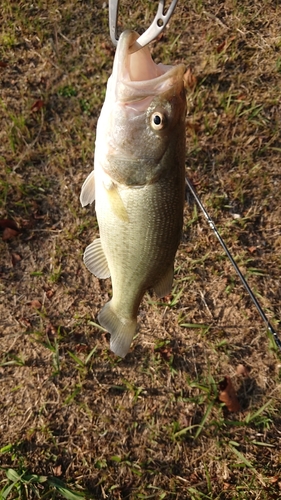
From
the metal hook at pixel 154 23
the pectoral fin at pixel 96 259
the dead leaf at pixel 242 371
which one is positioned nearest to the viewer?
the metal hook at pixel 154 23

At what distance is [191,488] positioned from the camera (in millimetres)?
2826

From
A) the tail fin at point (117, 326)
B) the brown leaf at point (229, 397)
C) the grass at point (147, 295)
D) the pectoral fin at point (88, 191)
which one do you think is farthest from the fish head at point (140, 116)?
the brown leaf at point (229, 397)

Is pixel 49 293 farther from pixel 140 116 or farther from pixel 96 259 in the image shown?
pixel 140 116

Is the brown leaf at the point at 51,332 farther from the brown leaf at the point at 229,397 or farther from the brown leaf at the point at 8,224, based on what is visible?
the brown leaf at the point at 229,397

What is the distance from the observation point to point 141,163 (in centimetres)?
173

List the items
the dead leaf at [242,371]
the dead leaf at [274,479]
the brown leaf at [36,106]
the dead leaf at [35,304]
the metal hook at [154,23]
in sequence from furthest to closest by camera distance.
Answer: the brown leaf at [36,106] → the dead leaf at [35,304] → the dead leaf at [242,371] → the dead leaf at [274,479] → the metal hook at [154,23]

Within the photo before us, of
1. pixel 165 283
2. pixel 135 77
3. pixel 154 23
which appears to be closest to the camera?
pixel 154 23

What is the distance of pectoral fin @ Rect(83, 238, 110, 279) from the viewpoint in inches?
86.0

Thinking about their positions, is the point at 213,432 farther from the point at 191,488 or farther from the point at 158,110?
the point at 158,110

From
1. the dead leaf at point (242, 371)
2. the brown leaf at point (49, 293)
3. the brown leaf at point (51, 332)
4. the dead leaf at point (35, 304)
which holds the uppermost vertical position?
the brown leaf at point (49, 293)

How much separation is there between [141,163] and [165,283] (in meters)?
0.62

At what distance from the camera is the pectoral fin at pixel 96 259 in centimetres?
219

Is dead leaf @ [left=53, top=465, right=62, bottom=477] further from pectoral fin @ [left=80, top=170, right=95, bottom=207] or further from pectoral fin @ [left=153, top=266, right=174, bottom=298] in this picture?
pectoral fin @ [left=80, top=170, right=95, bottom=207]

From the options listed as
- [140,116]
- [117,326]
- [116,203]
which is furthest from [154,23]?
[117,326]
